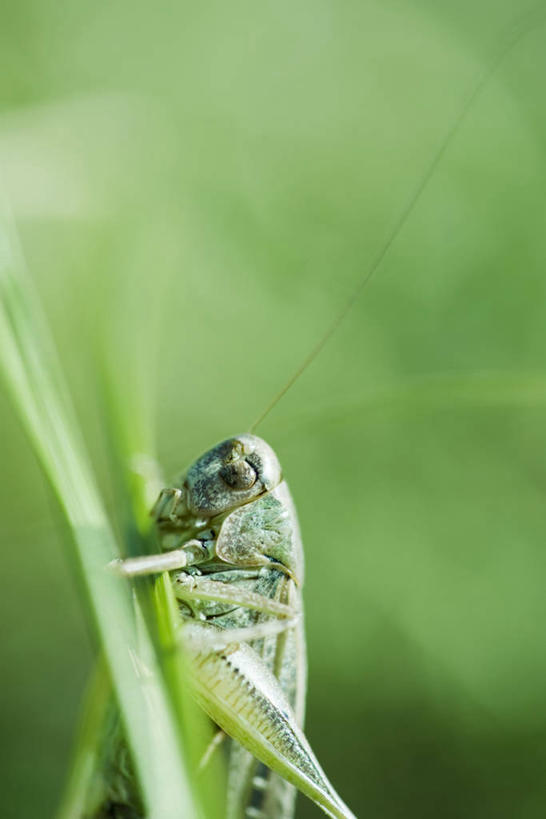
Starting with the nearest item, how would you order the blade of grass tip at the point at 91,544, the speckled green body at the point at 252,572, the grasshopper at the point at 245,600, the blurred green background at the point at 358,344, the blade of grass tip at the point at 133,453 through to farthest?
the blade of grass tip at the point at 91,544, the blade of grass tip at the point at 133,453, the grasshopper at the point at 245,600, the speckled green body at the point at 252,572, the blurred green background at the point at 358,344

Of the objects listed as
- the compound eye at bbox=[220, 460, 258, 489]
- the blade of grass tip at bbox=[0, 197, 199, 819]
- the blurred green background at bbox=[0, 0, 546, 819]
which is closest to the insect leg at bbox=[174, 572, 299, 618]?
the compound eye at bbox=[220, 460, 258, 489]

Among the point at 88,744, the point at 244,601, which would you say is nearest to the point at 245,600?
the point at 244,601

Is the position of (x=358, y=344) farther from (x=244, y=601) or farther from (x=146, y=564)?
(x=146, y=564)

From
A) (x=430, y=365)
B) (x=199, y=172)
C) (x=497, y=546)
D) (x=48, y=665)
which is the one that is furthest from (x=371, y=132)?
(x=48, y=665)

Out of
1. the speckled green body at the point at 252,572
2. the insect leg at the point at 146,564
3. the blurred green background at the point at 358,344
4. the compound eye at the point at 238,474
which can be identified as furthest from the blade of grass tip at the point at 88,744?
the blurred green background at the point at 358,344

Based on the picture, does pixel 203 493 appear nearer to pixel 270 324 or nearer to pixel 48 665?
pixel 270 324

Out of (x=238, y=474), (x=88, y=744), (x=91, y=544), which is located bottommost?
(x=88, y=744)

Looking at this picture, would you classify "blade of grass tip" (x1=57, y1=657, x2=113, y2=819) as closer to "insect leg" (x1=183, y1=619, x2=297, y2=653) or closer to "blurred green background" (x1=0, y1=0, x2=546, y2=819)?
"insect leg" (x1=183, y1=619, x2=297, y2=653)

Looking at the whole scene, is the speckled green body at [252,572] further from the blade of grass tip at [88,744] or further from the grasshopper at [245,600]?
the blade of grass tip at [88,744]
